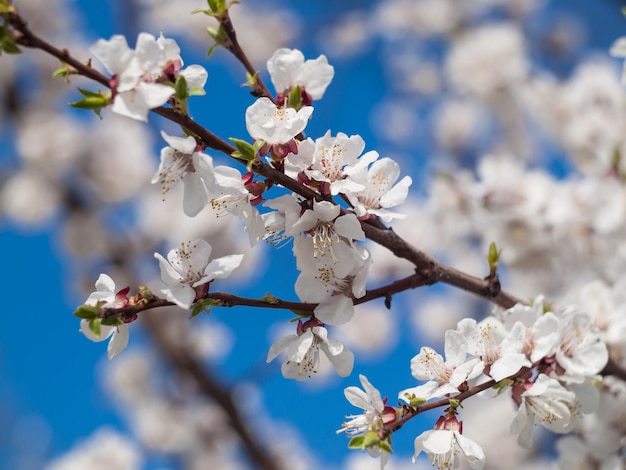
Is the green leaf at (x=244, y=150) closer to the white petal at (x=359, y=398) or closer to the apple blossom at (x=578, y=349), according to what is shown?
the white petal at (x=359, y=398)

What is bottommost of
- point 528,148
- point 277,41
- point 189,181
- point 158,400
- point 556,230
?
point 189,181

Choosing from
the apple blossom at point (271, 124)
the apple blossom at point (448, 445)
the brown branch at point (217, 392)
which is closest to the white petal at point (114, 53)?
the apple blossom at point (271, 124)

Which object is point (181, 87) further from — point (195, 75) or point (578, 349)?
point (578, 349)

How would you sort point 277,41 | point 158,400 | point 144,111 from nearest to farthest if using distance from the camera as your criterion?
point 144,111, point 158,400, point 277,41

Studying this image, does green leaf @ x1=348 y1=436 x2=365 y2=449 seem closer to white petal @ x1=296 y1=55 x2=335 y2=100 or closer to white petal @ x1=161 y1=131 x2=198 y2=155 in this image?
white petal @ x1=161 y1=131 x2=198 y2=155

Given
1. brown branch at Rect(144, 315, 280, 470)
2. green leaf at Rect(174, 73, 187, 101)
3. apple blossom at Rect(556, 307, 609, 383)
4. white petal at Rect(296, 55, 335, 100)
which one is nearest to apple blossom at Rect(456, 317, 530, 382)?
A: apple blossom at Rect(556, 307, 609, 383)

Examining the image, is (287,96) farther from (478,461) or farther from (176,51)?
(478,461)

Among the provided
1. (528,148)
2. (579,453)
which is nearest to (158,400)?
(528,148)
